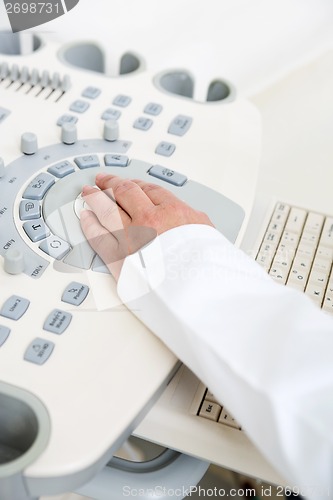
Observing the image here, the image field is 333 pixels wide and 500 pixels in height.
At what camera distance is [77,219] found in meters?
0.56

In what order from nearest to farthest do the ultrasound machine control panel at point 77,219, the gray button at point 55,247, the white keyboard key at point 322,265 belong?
the ultrasound machine control panel at point 77,219, the gray button at point 55,247, the white keyboard key at point 322,265

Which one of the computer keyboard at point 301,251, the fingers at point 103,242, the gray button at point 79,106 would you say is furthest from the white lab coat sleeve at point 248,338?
the gray button at point 79,106

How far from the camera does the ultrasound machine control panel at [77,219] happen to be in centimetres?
42

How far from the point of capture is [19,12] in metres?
0.79

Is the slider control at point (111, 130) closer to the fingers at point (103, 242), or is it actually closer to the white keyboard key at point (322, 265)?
the fingers at point (103, 242)

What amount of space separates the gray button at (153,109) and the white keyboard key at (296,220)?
0.57ft

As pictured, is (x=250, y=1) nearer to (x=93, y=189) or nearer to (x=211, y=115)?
(x=211, y=115)

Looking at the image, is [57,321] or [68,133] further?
[68,133]

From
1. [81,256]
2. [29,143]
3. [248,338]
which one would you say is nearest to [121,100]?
[29,143]

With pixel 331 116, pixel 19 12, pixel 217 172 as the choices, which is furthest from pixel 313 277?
pixel 19 12

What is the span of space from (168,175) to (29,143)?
0.43 ft

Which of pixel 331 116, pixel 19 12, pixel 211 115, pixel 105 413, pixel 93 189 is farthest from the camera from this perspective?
pixel 331 116

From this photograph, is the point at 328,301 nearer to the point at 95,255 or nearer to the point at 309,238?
the point at 309,238

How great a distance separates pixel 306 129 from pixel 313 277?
0.34 m
